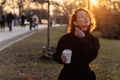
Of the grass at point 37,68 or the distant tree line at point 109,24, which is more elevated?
the grass at point 37,68

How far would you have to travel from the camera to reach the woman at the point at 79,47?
223 inches

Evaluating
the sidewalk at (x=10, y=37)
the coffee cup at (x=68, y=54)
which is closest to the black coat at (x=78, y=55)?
the coffee cup at (x=68, y=54)

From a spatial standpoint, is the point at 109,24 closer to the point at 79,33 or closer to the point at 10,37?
the point at 10,37

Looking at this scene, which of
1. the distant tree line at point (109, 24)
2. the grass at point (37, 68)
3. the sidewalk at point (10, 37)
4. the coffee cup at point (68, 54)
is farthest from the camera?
the distant tree line at point (109, 24)

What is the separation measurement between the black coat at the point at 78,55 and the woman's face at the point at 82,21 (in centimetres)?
14

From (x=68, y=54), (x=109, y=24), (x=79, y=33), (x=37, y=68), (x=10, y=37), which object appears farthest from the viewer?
(x=109, y=24)

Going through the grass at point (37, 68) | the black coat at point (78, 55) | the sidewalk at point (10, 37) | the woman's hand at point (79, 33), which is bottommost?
the sidewalk at point (10, 37)

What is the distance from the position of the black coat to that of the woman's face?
0.46ft

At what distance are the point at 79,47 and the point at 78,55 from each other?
10 centimetres

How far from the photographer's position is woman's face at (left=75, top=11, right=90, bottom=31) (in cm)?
568

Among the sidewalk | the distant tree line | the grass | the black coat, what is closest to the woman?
the black coat

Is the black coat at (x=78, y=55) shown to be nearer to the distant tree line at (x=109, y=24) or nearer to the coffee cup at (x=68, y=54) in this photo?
the coffee cup at (x=68, y=54)

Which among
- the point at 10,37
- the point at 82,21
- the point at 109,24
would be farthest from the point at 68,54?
the point at 109,24

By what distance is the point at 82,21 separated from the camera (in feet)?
18.6
